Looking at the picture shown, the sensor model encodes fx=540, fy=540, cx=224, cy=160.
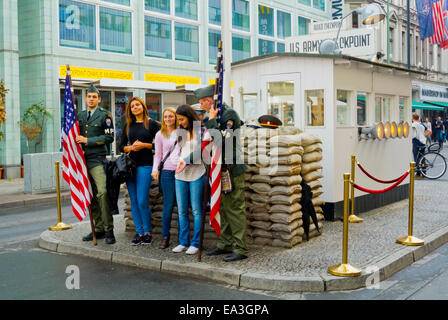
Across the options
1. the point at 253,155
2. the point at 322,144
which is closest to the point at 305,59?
the point at 322,144

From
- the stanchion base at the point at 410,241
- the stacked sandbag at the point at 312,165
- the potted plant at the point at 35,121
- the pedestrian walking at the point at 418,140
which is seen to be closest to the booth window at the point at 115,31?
the potted plant at the point at 35,121

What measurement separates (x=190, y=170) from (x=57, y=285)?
2.04 m

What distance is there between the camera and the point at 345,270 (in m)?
5.64

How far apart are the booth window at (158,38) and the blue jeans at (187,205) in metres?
17.4

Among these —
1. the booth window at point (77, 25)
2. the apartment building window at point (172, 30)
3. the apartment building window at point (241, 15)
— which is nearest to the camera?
the booth window at point (77, 25)

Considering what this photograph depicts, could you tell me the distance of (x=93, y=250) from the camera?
7016mm

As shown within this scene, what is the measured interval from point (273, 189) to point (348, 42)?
6.10 metres

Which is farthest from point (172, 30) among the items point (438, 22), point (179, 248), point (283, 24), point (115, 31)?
point (179, 248)

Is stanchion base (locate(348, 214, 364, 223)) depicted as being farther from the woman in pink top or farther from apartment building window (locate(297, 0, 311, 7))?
apartment building window (locate(297, 0, 311, 7))

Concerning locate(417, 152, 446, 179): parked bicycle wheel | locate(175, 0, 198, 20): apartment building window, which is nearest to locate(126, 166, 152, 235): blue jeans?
locate(417, 152, 446, 179): parked bicycle wheel

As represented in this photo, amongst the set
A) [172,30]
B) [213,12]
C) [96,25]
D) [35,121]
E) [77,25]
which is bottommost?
[35,121]

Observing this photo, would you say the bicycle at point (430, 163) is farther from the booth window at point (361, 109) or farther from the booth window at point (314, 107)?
the booth window at point (314, 107)

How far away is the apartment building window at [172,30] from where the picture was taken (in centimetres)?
2352

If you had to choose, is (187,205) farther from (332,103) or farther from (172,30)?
(172,30)
